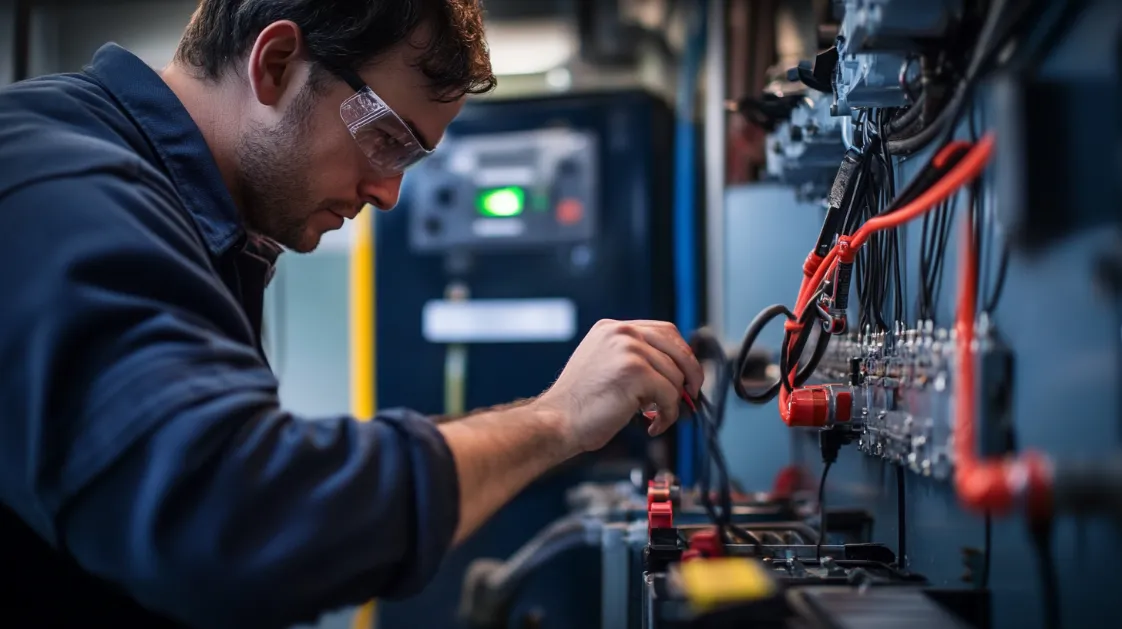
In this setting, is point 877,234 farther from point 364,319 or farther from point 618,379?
point 364,319

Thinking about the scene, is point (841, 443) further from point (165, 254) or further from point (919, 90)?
point (165, 254)

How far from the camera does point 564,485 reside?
8.50 feet

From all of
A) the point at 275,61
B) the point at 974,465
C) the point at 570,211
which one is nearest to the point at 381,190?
the point at 275,61

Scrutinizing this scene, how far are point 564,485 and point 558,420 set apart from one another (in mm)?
1799

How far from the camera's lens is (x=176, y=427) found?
649 millimetres

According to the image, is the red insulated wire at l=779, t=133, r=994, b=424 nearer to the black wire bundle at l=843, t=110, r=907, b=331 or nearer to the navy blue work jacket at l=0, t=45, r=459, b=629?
the black wire bundle at l=843, t=110, r=907, b=331

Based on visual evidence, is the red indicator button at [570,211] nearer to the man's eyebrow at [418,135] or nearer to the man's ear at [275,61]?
the man's eyebrow at [418,135]

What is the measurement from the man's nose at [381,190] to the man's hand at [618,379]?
43cm

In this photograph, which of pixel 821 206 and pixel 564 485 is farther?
pixel 564 485

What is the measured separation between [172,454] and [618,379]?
0.38 metres

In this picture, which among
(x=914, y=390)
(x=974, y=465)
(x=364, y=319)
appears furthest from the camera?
(x=364, y=319)

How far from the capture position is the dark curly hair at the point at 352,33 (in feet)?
3.40

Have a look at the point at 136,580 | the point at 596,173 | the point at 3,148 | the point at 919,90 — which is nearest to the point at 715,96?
the point at 596,173

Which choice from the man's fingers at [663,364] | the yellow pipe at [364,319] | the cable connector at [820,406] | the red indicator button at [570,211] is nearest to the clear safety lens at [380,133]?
the man's fingers at [663,364]
